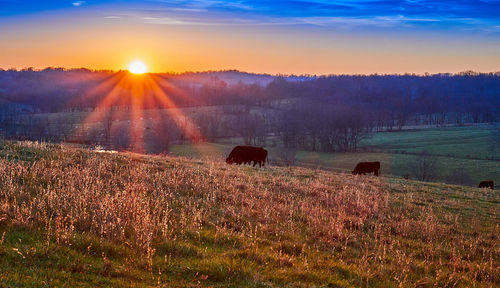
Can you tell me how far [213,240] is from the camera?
8.12m

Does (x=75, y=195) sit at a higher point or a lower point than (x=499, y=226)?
higher

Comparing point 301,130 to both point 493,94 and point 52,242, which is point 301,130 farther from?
point 493,94

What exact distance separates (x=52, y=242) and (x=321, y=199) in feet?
30.5

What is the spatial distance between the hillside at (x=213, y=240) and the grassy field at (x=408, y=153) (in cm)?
5507

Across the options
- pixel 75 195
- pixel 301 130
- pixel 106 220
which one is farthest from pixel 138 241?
pixel 301 130

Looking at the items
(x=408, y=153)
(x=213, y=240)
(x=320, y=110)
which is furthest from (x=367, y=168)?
Result: (x=320, y=110)

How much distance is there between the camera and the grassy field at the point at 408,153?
70.1m

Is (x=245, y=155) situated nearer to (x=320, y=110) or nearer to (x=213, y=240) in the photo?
(x=213, y=240)

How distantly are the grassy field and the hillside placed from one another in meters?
55.1

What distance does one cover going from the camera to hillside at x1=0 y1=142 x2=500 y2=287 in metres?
6.09

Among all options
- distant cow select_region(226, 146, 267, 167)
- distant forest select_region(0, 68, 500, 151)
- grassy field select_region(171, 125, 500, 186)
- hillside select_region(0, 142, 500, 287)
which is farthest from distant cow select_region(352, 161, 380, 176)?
distant forest select_region(0, 68, 500, 151)

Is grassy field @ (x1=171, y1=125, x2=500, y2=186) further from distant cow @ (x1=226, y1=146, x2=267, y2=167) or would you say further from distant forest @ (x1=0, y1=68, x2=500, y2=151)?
distant cow @ (x1=226, y1=146, x2=267, y2=167)

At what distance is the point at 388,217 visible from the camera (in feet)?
41.0

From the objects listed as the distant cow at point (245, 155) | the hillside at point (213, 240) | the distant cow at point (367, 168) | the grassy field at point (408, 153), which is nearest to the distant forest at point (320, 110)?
the grassy field at point (408, 153)
